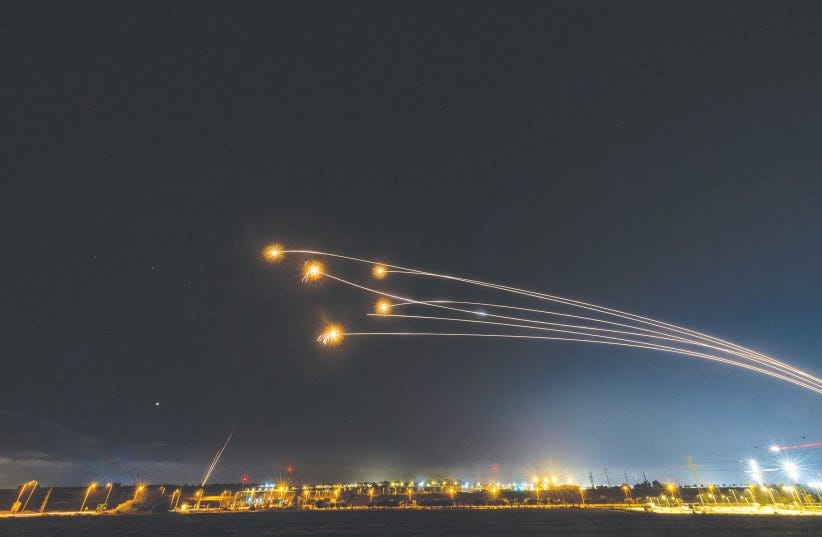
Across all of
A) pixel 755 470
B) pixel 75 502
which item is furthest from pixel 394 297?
pixel 75 502

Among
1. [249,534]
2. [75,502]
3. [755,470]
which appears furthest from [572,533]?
[75,502]

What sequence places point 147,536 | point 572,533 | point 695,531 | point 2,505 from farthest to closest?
point 2,505 < point 147,536 < point 572,533 < point 695,531

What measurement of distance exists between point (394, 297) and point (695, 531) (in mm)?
62017

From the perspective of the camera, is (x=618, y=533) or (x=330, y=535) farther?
(x=330, y=535)

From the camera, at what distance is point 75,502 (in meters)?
198

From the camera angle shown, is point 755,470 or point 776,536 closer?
point 776,536

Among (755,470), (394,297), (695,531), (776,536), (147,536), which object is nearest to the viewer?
(394,297)

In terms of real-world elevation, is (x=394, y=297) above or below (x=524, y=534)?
above

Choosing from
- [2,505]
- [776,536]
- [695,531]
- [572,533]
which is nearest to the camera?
[776,536]

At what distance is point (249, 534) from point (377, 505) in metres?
127

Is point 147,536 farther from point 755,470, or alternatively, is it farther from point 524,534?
point 755,470

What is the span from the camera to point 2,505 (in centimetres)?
18888

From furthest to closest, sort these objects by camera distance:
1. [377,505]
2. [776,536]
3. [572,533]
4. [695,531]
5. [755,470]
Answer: [377,505] < [755,470] < [572,533] < [695,531] < [776,536]

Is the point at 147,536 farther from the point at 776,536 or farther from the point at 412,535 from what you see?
the point at 776,536
